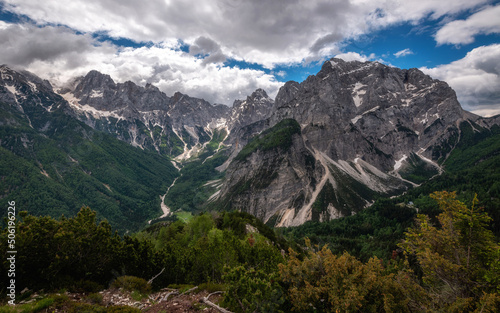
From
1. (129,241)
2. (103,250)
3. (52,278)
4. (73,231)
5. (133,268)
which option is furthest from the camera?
(129,241)

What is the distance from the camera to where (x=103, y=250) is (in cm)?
2536

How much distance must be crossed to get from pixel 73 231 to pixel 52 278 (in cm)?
434

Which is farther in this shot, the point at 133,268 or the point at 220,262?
the point at 220,262

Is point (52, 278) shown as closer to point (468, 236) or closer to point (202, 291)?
point (202, 291)

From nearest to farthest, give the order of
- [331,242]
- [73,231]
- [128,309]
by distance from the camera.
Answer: [128,309] → [73,231] → [331,242]

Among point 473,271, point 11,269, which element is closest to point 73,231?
point 11,269

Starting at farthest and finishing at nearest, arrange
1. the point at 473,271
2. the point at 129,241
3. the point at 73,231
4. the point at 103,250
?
the point at 129,241 → the point at 103,250 → the point at 73,231 → the point at 473,271

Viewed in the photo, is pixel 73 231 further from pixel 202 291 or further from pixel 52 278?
pixel 202 291

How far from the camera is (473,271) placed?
1714cm

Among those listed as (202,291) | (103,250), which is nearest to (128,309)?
(202,291)

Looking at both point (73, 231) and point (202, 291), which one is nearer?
point (202, 291)

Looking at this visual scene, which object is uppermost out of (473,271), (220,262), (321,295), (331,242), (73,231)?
(73,231)

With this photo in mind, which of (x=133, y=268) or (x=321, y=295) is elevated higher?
(x=321, y=295)

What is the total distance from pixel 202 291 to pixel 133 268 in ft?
37.8
